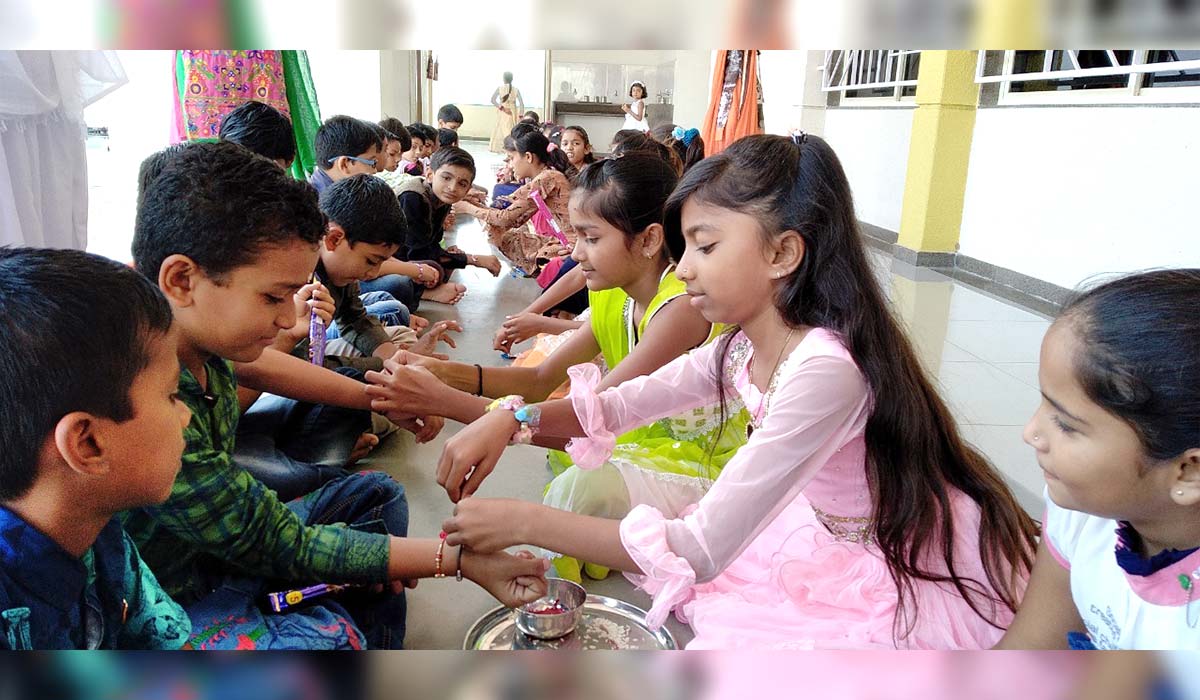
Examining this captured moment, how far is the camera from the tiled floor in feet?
4.27

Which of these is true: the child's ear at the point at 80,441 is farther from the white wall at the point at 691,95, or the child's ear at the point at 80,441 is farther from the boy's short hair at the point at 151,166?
the white wall at the point at 691,95

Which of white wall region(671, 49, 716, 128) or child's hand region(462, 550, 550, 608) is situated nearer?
child's hand region(462, 550, 550, 608)

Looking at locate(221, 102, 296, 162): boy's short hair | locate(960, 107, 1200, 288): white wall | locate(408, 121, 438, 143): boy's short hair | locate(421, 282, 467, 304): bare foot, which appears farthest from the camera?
locate(408, 121, 438, 143): boy's short hair

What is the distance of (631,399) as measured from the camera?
1.33 metres

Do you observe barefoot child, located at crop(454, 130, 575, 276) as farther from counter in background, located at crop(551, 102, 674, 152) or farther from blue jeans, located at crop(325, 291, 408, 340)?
counter in background, located at crop(551, 102, 674, 152)

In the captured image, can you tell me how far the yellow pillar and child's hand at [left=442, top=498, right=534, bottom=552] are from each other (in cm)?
469

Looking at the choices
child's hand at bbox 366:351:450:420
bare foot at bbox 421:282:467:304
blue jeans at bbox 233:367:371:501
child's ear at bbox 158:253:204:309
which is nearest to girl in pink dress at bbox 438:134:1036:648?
child's hand at bbox 366:351:450:420

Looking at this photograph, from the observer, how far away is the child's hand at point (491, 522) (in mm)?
832

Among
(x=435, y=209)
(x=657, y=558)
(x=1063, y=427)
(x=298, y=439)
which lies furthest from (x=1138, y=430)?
(x=435, y=209)

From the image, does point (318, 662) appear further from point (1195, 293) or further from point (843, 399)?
point (843, 399)

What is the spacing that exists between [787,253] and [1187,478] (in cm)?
59

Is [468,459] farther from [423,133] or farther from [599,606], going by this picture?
[423,133]

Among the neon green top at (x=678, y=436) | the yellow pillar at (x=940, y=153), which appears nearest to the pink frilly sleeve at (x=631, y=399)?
the neon green top at (x=678, y=436)

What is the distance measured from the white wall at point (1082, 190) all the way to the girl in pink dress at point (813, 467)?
7.08 ft
